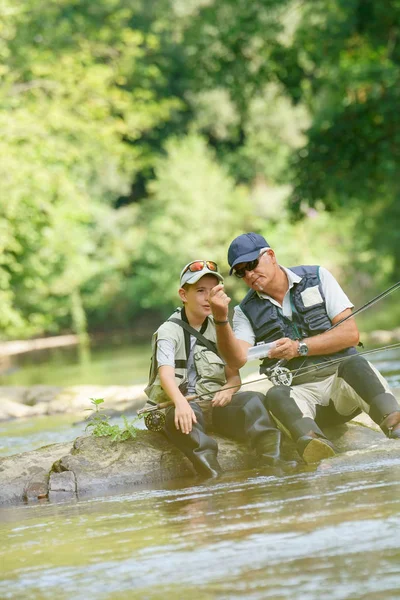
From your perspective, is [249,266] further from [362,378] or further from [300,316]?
[362,378]

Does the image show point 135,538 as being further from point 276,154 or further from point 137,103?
point 276,154

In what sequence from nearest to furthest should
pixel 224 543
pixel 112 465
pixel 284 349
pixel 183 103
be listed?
pixel 224 543
pixel 284 349
pixel 112 465
pixel 183 103

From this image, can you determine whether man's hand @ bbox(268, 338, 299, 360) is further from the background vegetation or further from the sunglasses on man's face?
the background vegetation

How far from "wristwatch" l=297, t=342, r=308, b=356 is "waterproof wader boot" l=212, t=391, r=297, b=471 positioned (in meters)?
0.45

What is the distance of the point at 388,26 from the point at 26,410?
397 inches

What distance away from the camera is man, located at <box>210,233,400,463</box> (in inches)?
232

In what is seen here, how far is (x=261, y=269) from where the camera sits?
20.0 feet

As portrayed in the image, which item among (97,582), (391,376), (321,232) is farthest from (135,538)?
(321,232)

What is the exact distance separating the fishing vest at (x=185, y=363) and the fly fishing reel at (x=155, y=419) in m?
0.07

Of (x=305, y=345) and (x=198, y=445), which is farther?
(x=198, y=445)

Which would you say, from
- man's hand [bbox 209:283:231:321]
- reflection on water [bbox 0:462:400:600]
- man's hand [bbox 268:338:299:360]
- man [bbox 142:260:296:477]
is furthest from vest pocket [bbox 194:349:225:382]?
reflection on water [bbox 0:462:400:600]

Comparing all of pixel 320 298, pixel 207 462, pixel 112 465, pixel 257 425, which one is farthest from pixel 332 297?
pixel 112 465

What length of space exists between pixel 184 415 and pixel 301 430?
642 millimetres

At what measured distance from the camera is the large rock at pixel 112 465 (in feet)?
21.0
